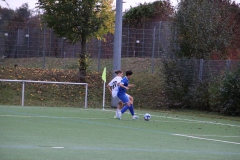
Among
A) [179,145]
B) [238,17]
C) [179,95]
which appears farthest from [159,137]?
[238,17]

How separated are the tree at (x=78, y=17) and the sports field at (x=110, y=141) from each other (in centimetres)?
1590

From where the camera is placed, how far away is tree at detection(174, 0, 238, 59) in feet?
107

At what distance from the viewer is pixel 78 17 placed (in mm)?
34344

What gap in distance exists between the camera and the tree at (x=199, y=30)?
32.6 metres

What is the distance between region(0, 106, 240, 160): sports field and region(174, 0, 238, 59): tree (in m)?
14.1

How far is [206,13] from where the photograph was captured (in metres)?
32.6

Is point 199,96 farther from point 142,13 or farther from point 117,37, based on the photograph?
point 142,13

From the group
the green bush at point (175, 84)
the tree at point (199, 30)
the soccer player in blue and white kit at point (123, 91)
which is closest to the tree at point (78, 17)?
the tree at point (199, 30)

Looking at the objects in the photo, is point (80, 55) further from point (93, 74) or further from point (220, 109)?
point (220, 109)

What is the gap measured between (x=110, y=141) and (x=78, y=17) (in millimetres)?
22051

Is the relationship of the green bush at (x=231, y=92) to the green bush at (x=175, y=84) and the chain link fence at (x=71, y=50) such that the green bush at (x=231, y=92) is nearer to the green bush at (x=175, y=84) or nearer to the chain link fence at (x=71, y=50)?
the green bush at (x=175, y=84)

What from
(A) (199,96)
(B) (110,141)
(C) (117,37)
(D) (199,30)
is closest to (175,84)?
(A) (199,96)

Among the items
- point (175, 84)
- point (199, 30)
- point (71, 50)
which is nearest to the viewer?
point (175, 84)

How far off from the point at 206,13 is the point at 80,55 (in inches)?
310
